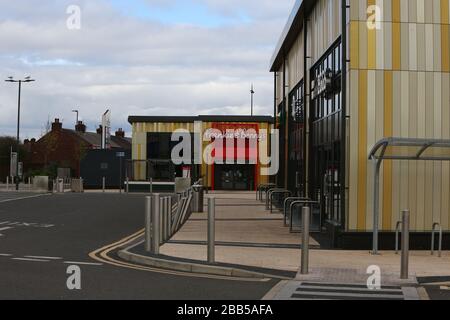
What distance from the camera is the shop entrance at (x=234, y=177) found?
49906 millimetres

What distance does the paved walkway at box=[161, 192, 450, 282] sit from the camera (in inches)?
424

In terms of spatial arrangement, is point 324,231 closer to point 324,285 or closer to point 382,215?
point 382,215

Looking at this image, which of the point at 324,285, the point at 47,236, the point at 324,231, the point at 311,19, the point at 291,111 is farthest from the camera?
the point at 291,111

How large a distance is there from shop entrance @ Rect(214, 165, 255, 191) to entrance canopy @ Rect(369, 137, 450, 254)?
3610 centimetres

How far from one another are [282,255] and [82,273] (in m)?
4.10

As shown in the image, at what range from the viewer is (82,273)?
394 inches

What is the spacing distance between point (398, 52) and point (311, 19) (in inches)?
271

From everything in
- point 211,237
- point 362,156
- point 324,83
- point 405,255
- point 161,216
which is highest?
point 324,83

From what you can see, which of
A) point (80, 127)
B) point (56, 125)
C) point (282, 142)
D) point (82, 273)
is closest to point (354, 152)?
point (82, 273)

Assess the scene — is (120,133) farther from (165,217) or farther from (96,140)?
(165,217)

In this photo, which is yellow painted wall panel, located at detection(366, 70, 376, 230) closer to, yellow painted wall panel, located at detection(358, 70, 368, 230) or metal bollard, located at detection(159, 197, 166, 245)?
yellow painted wall panel, located at detection(358, 70, 368, 230)

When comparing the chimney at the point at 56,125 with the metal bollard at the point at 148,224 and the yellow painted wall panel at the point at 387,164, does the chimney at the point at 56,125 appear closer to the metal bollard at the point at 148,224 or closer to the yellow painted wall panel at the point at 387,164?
the metal bollard at the point at 148,224

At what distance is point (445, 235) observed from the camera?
13.7 meters
